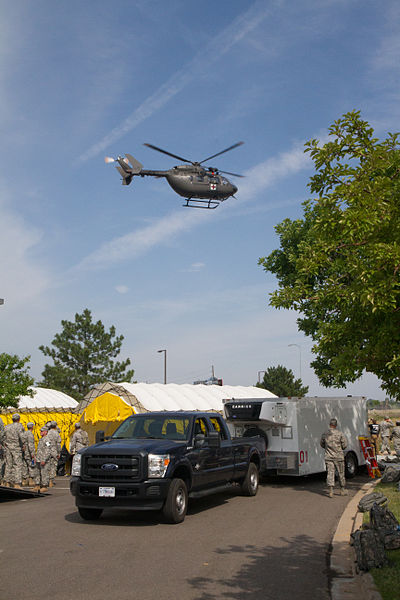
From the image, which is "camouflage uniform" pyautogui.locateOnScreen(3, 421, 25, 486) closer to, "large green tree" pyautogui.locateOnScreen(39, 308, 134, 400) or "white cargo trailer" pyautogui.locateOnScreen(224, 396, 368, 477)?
"white cargo trailer" pyautogui.locateOnScreen(224, 396, 368, 477)

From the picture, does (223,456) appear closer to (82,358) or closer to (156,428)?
(156,428)

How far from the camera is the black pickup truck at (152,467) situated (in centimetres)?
1064

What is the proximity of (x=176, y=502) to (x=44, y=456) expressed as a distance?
6.26 meters

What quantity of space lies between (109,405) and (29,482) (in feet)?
24.9

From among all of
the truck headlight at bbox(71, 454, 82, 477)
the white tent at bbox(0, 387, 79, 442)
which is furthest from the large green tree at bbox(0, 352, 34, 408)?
the truck headlight at bbox(71, 454, 82, 477)

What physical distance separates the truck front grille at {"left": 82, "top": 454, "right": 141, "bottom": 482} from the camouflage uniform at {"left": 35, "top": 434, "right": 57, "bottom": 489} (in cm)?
521

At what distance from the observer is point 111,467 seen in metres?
10.8

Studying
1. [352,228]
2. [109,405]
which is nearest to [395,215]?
[352,228]

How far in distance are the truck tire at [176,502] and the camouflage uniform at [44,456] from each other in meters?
5.89

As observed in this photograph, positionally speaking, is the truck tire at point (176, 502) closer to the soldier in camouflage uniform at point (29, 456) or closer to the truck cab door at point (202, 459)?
the truck cab door at point (202, 459)

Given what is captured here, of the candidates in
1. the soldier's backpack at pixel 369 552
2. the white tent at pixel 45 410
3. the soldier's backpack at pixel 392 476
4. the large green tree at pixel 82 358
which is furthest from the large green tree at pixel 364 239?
the large green tree at pixel 82 358

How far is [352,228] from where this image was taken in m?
6.98

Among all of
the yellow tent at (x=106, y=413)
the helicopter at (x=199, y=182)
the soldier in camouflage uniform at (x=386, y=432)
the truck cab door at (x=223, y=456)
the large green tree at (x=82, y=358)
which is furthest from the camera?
the large green tree at (x=82, y=358)

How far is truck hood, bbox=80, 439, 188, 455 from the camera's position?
10.9 metres
